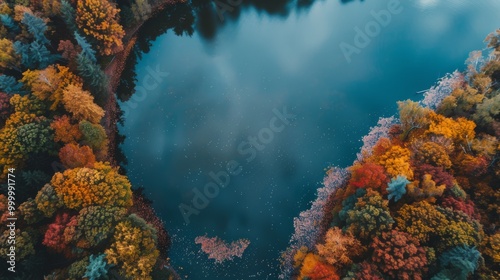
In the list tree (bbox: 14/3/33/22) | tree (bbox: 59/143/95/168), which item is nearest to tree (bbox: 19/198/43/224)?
tree (bbox: 59/143/95/168)

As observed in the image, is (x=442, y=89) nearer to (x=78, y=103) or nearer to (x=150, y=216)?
(x=150, y=216)

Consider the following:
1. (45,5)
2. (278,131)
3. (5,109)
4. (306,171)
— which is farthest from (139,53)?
(306,171)

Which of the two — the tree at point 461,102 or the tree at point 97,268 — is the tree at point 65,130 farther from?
the tree at point 461,102

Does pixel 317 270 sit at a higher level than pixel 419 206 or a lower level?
lower

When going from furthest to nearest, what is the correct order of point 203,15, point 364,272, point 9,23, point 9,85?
1. point 203,15
2. point 9,23
3. point 9,85
4. point 364,272

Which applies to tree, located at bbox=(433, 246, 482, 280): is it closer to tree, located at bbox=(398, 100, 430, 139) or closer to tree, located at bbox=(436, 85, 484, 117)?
tree, located at bbox=(398, 100, 430, 139)

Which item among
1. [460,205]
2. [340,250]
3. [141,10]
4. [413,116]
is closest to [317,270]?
[340,250]

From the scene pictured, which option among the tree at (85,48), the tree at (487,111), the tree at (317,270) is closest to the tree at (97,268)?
the tree at (317,270)

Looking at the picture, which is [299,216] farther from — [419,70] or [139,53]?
[139,53]
